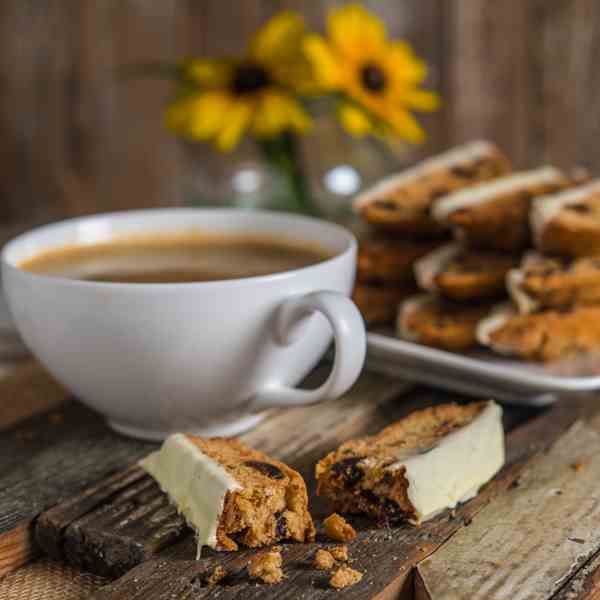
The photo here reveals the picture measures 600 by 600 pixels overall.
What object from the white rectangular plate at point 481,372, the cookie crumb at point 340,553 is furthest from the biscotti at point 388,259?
the cookie crumb at point 340,553

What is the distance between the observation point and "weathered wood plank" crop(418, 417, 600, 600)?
838mm

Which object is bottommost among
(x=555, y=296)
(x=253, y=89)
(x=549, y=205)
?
(x=555, y=296)

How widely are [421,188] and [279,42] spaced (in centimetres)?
39

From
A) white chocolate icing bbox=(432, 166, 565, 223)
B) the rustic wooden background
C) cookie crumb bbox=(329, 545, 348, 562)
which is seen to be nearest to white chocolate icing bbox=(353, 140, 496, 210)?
white chocolate icing bbox=(432, 166, 565, 223)

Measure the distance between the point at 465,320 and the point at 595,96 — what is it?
112 cm

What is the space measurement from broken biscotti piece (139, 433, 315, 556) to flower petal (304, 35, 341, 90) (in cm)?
76

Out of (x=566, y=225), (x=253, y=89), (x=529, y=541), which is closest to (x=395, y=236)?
(x=566, y=225)

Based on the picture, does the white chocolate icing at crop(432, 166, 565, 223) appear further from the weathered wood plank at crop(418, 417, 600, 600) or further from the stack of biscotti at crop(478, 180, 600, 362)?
the weathered wood plank at crop(418, 417, 600, 600)

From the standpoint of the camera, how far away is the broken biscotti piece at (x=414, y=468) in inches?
36.7

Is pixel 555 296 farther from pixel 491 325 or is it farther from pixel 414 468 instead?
pixel 414 468

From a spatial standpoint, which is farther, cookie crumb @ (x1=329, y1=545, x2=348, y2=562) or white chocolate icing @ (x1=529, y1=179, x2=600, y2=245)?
white chocolate icing @ (x1=529, y1=179, x2=600, y2=245)

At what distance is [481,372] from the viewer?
3.92ft

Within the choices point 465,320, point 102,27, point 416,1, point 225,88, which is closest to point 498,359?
point 465,320

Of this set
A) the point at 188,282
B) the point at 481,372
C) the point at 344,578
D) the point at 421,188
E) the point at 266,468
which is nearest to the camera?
the point at 344,578
